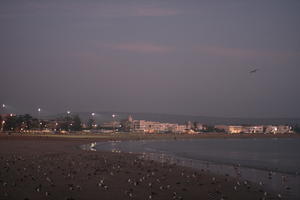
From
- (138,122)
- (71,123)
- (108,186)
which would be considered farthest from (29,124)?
(108,186)

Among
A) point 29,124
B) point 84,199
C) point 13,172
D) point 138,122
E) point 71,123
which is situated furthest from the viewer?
point 138,122

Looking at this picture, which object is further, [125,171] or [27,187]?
[125,171]

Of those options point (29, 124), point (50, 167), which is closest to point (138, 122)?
point (29, 124)

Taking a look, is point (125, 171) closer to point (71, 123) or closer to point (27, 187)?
point (27, 187)

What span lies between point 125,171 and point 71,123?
108m

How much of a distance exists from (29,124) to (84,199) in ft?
352

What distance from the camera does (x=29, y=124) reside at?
117 meters

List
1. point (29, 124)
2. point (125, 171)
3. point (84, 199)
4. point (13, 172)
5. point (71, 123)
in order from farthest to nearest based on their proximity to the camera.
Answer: point (71, 123) < point (29, 124) < point (125, 171) < point (13, 172) < point (84, 199)

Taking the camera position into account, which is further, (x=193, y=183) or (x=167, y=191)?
(x=193, y=183)

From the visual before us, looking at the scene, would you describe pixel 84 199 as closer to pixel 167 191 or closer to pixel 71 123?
pixel 167 191

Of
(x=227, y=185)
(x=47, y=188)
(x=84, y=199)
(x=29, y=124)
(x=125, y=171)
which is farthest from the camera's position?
(x=29, y=124)

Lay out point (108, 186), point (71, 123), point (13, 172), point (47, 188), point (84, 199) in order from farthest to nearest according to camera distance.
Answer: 1. point (71, 123)
2. point (13, 172)
3. point (108, 186)
4. point (47, 188)
5. point (84, 199)

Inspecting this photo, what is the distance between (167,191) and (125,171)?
682 cm

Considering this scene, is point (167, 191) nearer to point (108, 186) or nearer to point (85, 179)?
point (108, 186)
